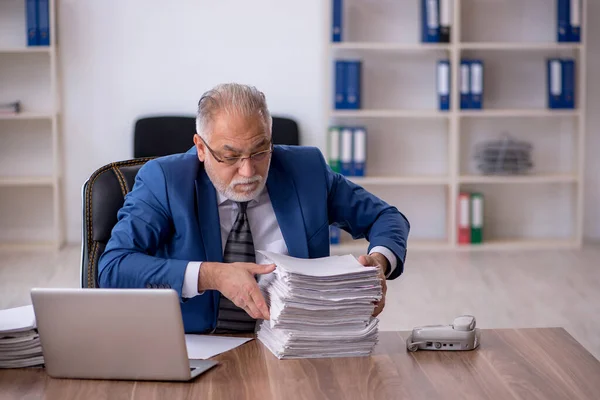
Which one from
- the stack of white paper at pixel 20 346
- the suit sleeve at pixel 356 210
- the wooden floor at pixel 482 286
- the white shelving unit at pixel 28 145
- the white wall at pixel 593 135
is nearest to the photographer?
the stack of white paper at pixel 20 346

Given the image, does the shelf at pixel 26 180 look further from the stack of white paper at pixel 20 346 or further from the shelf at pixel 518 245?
the stack of white paper at pixel 20 346

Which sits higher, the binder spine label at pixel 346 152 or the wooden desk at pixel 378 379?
the binder spine label at pixel 346 152

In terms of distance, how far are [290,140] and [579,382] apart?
4.18m

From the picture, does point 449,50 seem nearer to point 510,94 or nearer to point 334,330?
point 510,94

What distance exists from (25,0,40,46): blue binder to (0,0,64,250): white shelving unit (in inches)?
2.4

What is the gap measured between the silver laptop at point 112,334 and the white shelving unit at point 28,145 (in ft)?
13.8

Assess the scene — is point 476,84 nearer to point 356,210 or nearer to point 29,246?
point 29,246

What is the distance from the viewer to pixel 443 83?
233 inches

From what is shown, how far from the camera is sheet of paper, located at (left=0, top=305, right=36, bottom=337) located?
6.27ft

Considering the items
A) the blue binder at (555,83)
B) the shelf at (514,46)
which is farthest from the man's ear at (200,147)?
the blue binder at (555,83)

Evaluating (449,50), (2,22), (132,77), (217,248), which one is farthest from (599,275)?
(2,22)

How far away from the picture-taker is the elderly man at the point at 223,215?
2244mm

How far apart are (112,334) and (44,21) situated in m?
4.40

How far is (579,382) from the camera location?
5.91 ft
